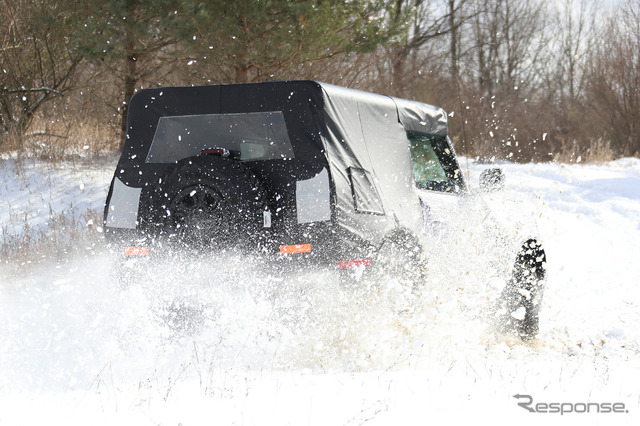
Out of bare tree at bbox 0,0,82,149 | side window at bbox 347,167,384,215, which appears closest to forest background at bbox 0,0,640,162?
bare tree at bbox 0,0,82,149

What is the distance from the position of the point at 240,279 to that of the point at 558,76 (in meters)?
38.3

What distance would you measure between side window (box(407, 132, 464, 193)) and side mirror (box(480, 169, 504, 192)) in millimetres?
324

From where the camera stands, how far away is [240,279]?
4484 mm

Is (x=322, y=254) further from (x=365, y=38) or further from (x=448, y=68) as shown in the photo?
(x=448, y=68)

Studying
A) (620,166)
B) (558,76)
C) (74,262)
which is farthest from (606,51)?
(74,262)

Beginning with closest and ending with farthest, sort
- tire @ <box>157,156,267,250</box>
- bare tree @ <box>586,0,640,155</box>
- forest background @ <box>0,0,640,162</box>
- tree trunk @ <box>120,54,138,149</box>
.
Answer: tire @ <box>157,156,267,250</box>, forest background @ <box>0,0,640,162</box>, tree trunk @ <box>120,54,138,149</box>, bare tree @ <box>586,0,640,155</box>

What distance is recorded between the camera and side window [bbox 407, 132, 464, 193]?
5738mm

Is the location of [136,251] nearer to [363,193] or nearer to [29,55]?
[363,193]

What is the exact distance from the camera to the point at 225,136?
15.8 ft

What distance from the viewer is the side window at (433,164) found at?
5.74 meters

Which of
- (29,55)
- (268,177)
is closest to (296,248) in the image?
(268,177)

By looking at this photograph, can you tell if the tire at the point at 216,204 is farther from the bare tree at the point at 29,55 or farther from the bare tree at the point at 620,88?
the bare tree at the point at 620,88

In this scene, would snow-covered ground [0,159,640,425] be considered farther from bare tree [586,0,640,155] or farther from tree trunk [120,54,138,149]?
bare tree [586,0,640,155]

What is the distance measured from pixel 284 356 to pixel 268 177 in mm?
1235
